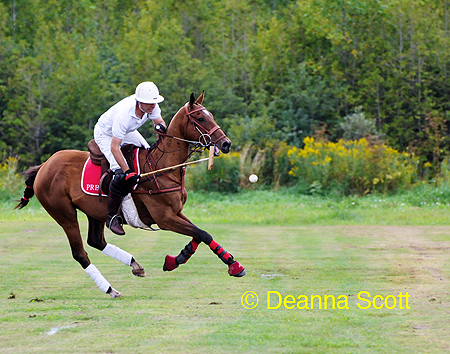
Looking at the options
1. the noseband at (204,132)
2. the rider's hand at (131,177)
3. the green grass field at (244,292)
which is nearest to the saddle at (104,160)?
the rider's hand at (131,177)

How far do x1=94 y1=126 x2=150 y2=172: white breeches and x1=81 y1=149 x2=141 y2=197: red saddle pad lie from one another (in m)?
0.16

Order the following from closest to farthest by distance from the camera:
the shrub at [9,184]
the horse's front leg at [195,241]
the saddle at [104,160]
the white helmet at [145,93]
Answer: the horse's front leg at [195,241]
the white helmet at [145,93]
the saddle at [104,160]
the shrub at [9,184]

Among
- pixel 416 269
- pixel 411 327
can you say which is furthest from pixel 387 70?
pixel 411 327

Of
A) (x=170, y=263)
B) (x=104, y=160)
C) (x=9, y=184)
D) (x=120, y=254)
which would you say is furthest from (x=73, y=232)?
(x=9, y=184)

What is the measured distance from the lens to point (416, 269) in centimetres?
963

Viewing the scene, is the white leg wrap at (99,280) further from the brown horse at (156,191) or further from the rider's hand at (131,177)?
the rider's hand at (131,177)

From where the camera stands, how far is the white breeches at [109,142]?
8016mm

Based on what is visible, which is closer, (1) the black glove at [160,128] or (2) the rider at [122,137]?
(2) the rider at [122,137]

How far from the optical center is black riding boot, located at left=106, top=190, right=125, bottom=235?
26.0 ft

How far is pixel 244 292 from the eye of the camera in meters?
→ 8.02

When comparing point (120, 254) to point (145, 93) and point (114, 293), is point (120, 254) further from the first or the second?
point (145, 93)

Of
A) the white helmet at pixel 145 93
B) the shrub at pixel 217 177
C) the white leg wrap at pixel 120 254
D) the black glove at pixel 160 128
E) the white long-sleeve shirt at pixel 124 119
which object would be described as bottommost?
the shrub at pixel 217 177

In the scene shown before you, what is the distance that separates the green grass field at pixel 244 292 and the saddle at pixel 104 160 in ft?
4.52

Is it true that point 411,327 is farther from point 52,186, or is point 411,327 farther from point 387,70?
point 387,70
